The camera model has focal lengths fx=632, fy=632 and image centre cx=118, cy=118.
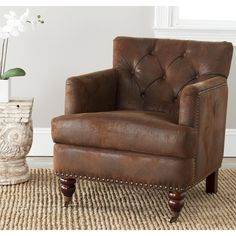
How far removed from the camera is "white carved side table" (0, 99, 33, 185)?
3.44 meters

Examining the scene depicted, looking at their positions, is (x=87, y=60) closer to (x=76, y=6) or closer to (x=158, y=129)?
(x=76, y=6)

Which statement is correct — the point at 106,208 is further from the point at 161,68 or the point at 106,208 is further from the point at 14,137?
the point at 161,68

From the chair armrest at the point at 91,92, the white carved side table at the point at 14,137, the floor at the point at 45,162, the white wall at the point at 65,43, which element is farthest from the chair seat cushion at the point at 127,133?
the white wall at the point at 65,43

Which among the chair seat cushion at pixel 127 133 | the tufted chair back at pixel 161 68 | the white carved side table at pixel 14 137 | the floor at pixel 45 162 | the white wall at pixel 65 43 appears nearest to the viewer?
the chair seat cushion at pixel 127 133

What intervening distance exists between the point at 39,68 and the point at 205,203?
1.53 m

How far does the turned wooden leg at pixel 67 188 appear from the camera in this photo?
3086 millimetres

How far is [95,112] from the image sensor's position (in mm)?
3182

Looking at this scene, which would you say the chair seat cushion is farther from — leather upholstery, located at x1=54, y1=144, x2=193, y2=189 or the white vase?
the white vase

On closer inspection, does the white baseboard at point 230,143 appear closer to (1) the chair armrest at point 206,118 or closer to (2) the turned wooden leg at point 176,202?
(1) the chair armrest at point 206,118

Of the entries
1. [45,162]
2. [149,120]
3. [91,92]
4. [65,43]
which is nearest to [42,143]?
[45,162]

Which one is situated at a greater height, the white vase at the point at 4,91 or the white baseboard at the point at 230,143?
the white vase at the point at 4,91

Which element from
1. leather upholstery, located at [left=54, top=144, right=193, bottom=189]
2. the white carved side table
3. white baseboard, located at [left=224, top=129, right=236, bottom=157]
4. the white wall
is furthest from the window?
leather upholstery, located at [left=54, top=144, right=193, bottom=189]

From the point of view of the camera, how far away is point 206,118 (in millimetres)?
2949

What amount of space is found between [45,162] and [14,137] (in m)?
0.65
